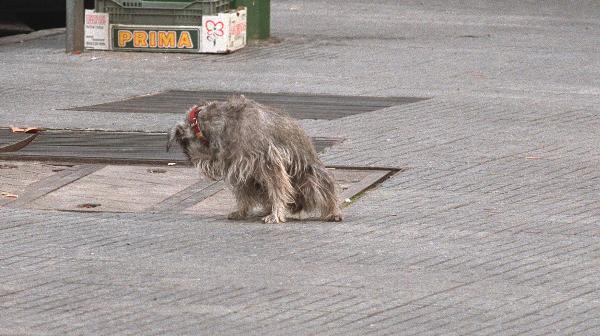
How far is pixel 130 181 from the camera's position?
11344 millimetres

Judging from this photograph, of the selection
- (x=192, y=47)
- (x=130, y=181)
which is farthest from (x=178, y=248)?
(x=192, y=47)

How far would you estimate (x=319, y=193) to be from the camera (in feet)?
32.2

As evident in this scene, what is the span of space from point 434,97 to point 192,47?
444 centimetres

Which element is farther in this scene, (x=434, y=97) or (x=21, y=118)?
(x=434, y=97)

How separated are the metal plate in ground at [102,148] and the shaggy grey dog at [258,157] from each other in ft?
7.31

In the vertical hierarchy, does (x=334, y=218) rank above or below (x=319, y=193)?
below

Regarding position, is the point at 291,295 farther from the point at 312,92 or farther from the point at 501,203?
the point at 312,92

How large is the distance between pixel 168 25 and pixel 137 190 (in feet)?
27.4

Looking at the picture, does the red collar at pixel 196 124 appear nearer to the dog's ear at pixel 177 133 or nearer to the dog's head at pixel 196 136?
the dog's head at pixel 196 136

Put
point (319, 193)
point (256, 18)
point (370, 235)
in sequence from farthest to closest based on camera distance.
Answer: point (256, 18), point (319, 193), point (370, 235)

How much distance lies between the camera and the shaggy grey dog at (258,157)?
31.7ft

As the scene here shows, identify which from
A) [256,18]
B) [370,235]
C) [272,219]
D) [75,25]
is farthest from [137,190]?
[256,18]

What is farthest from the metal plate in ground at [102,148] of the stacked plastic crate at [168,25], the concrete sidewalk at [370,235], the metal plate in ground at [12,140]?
the stacked plastic crate at [168,25]

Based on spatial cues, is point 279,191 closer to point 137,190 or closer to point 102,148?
point 137,190
